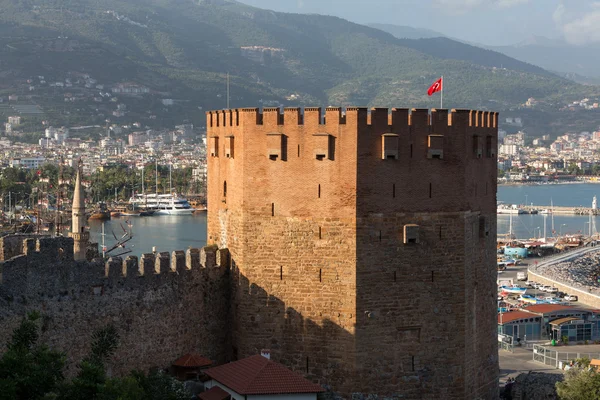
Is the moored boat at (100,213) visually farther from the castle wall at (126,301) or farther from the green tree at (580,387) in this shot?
the green tree at (580,387)

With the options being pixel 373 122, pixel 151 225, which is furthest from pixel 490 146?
pixel 151 225

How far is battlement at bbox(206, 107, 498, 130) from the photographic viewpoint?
15.0 meters

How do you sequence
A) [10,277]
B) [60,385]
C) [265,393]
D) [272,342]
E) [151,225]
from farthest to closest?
[151,225], [272,342], [265,393], [10,277], [60,385]

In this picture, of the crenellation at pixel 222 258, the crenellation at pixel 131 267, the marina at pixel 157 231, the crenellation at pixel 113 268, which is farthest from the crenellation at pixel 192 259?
the marina at pixel 157 231

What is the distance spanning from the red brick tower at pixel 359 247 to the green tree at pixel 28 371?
3891 mm

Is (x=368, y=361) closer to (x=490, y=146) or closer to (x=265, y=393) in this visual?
(x=265, y=393)

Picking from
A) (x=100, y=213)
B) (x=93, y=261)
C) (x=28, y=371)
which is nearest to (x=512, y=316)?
(x=93, y=261)

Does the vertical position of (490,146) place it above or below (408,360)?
above

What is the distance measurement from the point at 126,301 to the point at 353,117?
14.5ft

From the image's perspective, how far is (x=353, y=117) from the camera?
589 inches

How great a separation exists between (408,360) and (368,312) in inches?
41.8

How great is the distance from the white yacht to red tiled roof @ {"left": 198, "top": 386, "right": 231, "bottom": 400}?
101 metres

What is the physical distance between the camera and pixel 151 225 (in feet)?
332

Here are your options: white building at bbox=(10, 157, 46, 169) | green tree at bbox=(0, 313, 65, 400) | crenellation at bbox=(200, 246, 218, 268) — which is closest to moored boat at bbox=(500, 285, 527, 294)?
crenellation at bbox=(200, 246, 218, 268)
